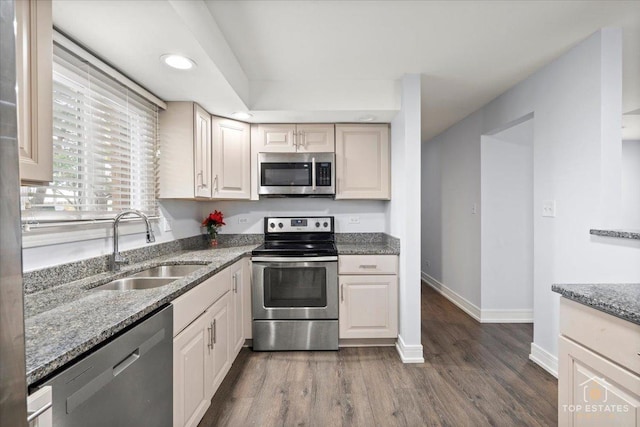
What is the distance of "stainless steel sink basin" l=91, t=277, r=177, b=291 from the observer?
1.59 metres

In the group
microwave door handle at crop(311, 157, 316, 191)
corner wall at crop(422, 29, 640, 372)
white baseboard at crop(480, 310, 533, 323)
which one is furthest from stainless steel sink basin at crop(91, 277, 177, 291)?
white baseboard at crop(480, 310, 533, 323)

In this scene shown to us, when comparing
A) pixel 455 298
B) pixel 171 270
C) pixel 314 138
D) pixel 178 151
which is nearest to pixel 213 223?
pixel 178 151

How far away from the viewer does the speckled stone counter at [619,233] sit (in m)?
1.53

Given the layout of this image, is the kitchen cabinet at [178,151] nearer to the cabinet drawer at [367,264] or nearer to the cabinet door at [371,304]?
the cabinet drawer at [367,264]

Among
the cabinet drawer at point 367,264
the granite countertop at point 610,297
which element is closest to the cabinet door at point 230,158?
the cabinet drawer at point 367,264

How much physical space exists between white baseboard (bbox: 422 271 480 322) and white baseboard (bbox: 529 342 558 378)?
2.74ft

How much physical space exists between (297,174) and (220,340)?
1.56 m

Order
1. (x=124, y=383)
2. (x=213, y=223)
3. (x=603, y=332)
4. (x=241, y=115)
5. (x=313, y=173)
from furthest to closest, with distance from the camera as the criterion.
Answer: (x=213, y=223)
(x=313, y=173)
(x=241, y=115)
(x=603, y=332)
(x=124, y=383)

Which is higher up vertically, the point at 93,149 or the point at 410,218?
the point at 93,149

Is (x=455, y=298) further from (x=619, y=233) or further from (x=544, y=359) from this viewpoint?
(x=619, y=233)

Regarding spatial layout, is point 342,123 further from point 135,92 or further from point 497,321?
point 497,321

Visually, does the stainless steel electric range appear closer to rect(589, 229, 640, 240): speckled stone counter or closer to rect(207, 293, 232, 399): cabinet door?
rect(207, 293, 232, 399): cabinet door

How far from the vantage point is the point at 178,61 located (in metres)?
1.70

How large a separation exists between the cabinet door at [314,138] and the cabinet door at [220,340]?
153cm
